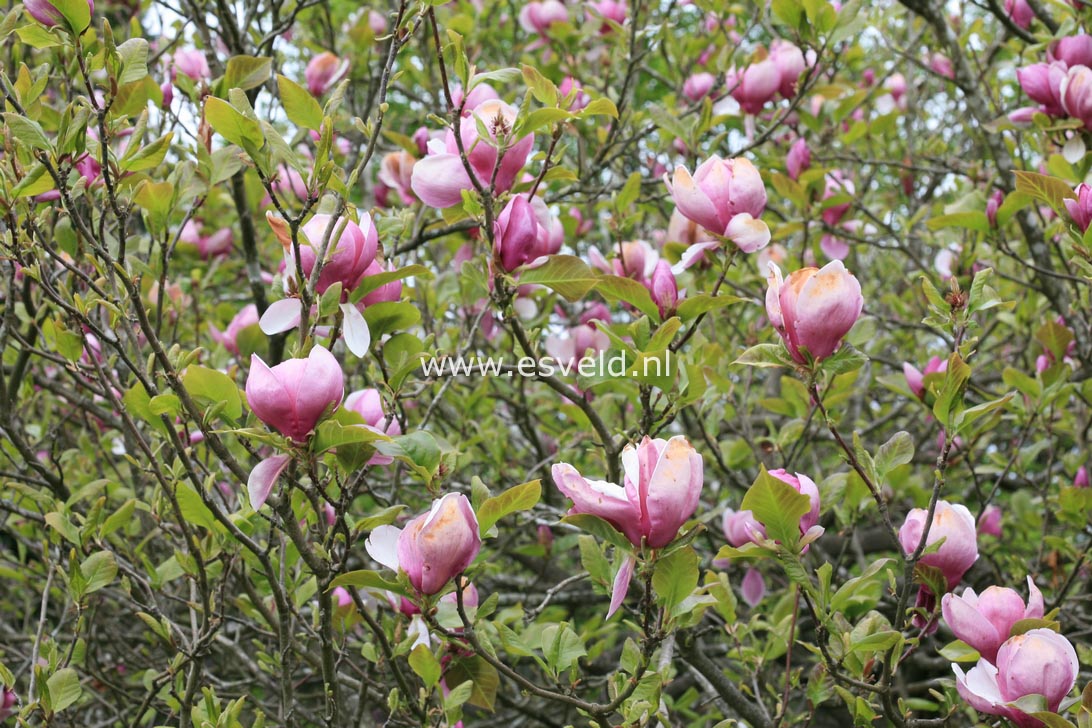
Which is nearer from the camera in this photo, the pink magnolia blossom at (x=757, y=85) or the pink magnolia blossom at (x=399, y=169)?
the pink magnolia blossom at (x=399, y=169)

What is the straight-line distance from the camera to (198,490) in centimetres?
115

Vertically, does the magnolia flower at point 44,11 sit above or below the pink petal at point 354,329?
above

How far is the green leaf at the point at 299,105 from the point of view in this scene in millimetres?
1089

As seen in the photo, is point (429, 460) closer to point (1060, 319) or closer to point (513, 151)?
point (513, 151)

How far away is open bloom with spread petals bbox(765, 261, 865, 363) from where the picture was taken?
38.6 inches

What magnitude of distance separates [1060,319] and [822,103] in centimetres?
75

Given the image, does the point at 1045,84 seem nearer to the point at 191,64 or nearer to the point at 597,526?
the point at 597,526

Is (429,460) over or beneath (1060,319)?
over

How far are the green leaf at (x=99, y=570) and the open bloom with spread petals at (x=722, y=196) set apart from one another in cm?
92

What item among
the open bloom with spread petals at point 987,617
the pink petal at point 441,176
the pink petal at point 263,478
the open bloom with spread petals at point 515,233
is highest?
the pink petal at point 441,176

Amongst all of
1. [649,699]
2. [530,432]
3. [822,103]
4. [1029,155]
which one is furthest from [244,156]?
[1029,155]

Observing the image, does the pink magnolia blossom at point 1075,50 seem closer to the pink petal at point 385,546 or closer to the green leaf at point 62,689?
the pink petal at point 385,546

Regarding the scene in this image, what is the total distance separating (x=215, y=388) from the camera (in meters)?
1.04

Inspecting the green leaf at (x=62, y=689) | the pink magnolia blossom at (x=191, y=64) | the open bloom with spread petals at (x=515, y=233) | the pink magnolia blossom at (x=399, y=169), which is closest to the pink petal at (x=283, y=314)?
the open bloom with spread petals at (x=515, y=233)
